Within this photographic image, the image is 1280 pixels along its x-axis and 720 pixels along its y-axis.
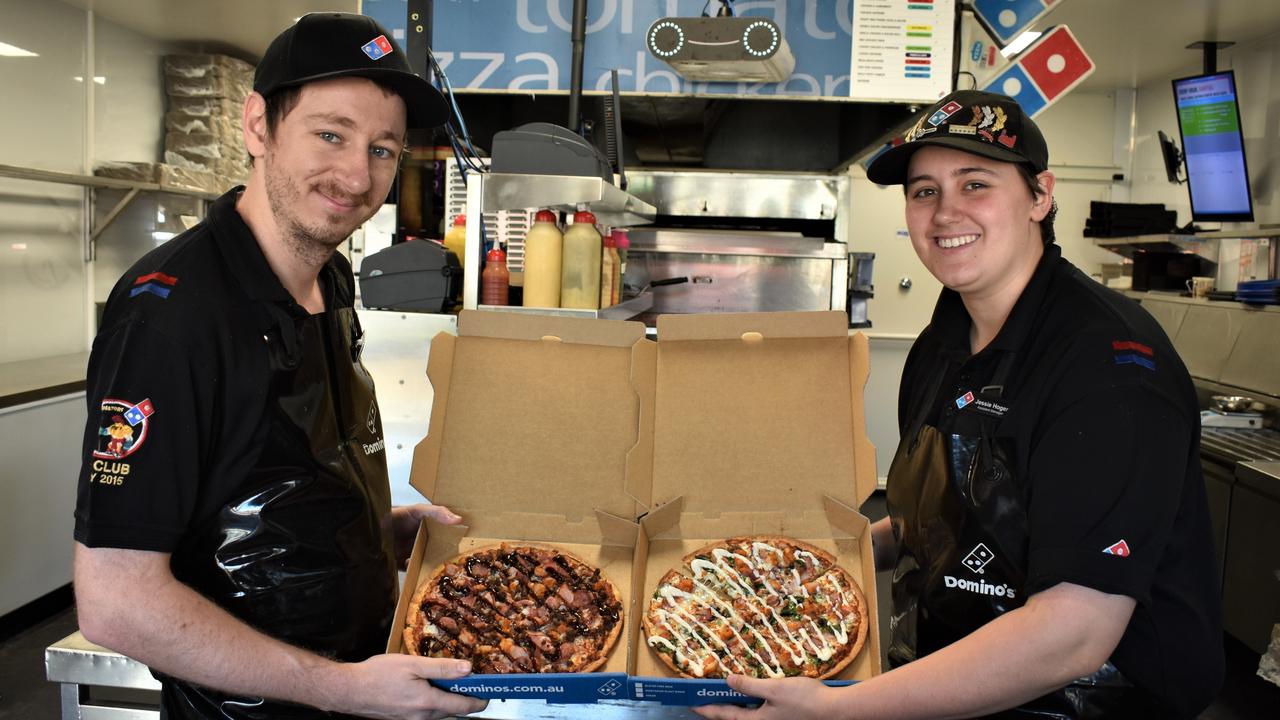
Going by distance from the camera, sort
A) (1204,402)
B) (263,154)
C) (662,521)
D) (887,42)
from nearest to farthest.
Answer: (263,154)
(662,521)
(887,42)
(1204,402)

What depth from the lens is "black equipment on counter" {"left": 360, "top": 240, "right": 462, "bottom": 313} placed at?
2.74 metres

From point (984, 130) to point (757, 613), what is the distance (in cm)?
99

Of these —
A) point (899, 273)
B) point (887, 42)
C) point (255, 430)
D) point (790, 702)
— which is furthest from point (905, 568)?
point (899, 273)

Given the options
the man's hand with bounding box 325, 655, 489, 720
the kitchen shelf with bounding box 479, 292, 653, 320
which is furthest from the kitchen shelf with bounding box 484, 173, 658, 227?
the man's hand with bounding box 325, 655, 489, 720

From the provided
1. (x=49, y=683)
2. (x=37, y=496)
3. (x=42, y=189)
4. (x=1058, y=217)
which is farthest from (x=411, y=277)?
(x=1058, y=217)

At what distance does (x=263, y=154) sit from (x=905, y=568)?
132cm

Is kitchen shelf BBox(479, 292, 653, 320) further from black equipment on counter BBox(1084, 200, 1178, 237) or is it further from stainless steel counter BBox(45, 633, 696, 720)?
black equipment on counter BBox(1084, 200, 1178, 237)

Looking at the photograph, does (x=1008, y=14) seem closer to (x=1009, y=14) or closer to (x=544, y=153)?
(x=1009, y=14)

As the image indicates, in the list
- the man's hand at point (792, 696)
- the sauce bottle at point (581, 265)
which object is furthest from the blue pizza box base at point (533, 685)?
the sauce bottle at point (581, 265)

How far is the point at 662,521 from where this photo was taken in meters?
1.79

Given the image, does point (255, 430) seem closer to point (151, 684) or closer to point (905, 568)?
point (151, 684)

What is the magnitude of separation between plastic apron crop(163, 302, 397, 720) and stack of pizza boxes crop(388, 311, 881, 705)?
0.77ft

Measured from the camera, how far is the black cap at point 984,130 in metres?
1.52

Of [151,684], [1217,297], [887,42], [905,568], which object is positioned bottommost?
[151,684]
